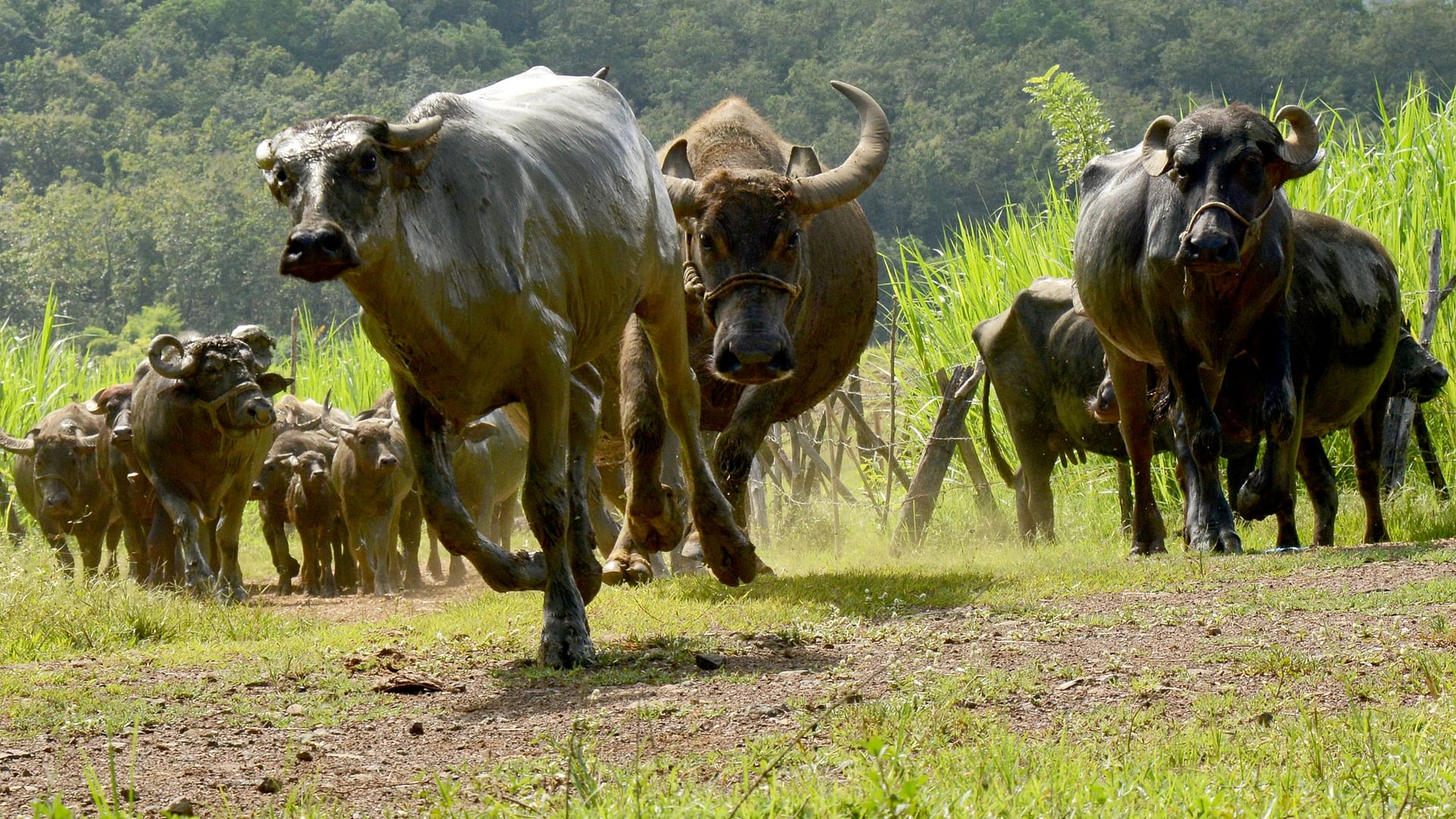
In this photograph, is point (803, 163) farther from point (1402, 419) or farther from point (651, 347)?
point (1402, 419)

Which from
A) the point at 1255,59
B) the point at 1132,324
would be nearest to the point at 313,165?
the point at 1132,324

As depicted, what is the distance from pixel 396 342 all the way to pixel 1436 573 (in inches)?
168

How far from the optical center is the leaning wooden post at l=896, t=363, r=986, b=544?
1413cm

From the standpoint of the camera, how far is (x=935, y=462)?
14.3 metres

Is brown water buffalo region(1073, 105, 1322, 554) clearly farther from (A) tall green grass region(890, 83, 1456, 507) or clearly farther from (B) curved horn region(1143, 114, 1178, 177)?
(A) tall green grass region(890, 83, 1456, 507)

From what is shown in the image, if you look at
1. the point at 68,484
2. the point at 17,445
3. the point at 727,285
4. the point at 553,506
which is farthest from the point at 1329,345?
the point at 17,445

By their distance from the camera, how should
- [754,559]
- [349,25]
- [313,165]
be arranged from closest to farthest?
[313,165], [754,559], [349,25]

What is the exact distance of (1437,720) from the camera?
14.4 ft

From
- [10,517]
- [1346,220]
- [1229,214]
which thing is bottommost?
[10,517]

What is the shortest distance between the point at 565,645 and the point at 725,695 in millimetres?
960

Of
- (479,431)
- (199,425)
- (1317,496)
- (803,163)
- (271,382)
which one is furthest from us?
→ (479,431)

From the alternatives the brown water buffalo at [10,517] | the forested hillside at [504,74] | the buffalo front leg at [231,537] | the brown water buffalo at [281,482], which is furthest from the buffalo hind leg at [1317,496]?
the forested hillside at [504,74]

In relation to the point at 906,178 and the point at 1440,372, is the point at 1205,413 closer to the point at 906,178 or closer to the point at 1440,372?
the point at 1440,372

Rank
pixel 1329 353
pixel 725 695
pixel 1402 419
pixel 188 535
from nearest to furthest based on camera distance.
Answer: pixel 725 695 < pixel 1329 353 < pixel 188 535 < pixel 1402 419
